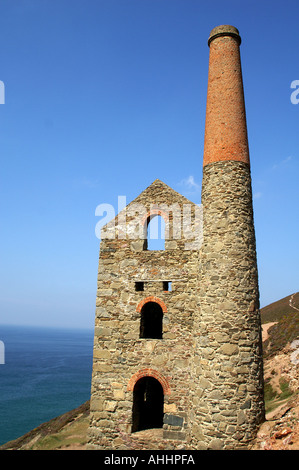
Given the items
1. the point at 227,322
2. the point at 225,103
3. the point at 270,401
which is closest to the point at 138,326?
the point at 227,322

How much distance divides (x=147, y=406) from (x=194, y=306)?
5.56m

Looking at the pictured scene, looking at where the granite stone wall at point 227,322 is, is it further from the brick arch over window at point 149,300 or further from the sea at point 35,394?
the sea at point 35,394

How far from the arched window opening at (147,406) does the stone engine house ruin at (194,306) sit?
0.29ft

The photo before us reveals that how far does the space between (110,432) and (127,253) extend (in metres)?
5.56

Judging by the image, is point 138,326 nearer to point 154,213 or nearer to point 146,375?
point 146,375

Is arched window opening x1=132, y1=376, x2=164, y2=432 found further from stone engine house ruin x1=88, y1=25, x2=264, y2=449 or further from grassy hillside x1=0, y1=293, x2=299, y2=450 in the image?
grassy hillside x1=0, y1=293, x2=299, y2=450

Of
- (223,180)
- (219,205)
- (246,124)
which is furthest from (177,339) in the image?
(246,124)

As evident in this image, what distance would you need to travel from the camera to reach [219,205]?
32.4 ft

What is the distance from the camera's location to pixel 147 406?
13469mm

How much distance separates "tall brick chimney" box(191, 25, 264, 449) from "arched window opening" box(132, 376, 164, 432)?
234 cm

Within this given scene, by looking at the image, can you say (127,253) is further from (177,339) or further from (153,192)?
(177,339)

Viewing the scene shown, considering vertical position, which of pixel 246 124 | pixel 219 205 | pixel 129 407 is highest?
pixel 246 124

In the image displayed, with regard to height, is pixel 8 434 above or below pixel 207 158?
below

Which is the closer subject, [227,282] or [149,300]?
[227,282]
